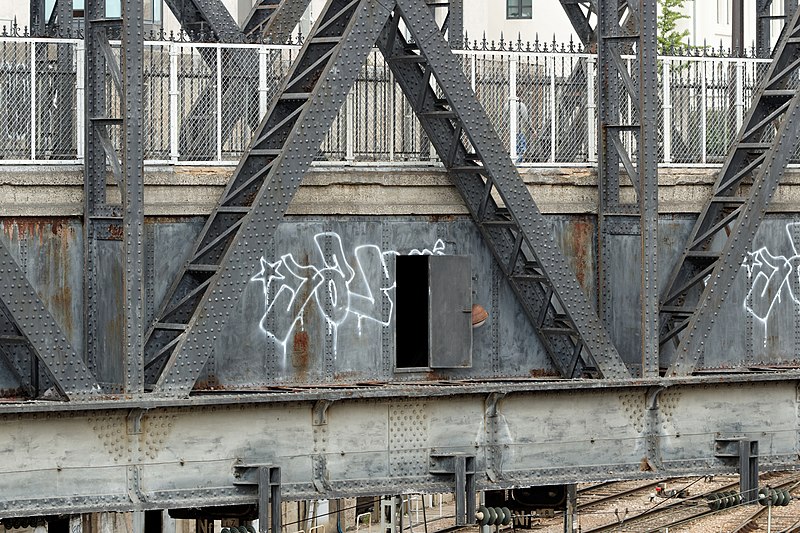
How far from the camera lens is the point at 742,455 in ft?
74.1

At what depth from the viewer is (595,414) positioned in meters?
22.0

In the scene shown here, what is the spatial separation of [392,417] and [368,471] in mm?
710

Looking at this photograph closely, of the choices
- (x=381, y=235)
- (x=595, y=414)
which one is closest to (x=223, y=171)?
(x=381, y=235)

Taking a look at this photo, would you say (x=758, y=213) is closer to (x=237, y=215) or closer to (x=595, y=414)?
(x=595, y=414)

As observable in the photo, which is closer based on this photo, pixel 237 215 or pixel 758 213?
pixel 237 215

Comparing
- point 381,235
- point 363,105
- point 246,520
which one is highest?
point 363,105

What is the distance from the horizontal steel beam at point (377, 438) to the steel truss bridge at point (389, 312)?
0.03 meters

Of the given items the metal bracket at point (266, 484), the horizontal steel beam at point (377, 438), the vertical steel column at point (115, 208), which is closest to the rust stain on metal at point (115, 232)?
the vertical steel column at point (115, 208)

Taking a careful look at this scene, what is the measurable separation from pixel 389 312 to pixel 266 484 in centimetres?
317

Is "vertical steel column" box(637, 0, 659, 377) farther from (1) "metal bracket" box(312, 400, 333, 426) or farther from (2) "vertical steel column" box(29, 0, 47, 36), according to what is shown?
(2) "vertical steel column" box(29, 0, 47, 36)

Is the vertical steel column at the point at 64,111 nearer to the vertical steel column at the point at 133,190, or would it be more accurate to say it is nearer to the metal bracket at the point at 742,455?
the vertical steel column at the point at 133,190

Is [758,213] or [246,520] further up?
[758,213]

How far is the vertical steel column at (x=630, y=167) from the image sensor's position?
2200cm

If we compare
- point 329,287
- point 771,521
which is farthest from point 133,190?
point 771,521
